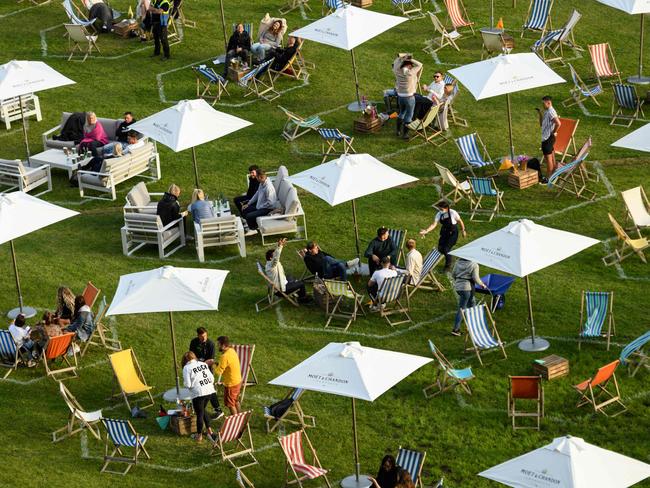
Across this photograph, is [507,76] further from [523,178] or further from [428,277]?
[428,277]

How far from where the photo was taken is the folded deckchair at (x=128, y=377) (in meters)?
21.6

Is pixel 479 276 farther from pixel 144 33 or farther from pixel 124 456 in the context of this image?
pixel 144 33

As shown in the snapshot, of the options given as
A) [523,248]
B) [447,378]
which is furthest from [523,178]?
[447,378]

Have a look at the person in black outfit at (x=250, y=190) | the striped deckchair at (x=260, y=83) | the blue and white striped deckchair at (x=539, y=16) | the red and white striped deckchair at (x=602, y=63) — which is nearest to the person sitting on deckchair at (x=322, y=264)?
the person in black outfit at (x=250, y=190)

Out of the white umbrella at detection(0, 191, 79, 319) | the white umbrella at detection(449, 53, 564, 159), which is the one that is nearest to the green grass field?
the white umbrella at detection(449, 53, 564, 159)

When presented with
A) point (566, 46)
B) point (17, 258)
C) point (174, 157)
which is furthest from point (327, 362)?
point (566, 46)

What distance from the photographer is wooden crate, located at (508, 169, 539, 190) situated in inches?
1112

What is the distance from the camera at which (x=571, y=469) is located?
16.4 m

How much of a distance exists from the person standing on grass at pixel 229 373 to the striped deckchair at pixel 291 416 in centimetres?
50

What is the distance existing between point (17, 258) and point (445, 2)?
570 inches

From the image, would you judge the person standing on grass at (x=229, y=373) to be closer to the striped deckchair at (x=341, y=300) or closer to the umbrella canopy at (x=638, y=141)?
the striped deckchair at (x=341, y=300)

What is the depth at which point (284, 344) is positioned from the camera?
23.2 meters

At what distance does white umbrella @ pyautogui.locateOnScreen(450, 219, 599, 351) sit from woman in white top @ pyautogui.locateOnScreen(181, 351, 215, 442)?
4578 mm

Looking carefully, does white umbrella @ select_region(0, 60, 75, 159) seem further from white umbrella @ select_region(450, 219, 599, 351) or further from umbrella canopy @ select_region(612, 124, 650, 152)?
umbrella canopy @ select_region(612, 124, 650, 152)
